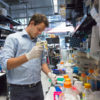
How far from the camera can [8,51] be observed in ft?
5.52

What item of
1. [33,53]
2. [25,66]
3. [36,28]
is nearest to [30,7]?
[36,28]

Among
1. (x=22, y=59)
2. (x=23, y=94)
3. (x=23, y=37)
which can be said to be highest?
(x=23, y=37)

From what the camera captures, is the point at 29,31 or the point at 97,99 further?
the point at 29,31

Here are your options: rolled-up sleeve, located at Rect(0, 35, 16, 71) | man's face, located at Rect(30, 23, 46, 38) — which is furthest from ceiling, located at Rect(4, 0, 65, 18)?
rolled-up sleeve, located at Rect(0, 35, 16, 71)

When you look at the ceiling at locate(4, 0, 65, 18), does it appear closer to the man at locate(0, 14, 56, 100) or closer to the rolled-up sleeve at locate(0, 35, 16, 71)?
the man at locate(0, 14, 56, 100)

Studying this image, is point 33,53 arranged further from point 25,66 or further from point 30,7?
point 30,7

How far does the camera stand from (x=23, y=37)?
1928 mm

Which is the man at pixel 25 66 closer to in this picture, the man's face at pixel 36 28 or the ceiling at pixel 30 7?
the man's face at pixel 36 28

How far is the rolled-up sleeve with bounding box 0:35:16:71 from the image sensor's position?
167 centimetres

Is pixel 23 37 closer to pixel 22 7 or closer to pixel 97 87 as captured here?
pixel 97 87

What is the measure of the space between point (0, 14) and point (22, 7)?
735cm

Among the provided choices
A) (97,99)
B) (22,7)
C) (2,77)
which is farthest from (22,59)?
(22,7)

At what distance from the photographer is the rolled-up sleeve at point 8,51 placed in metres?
1.67

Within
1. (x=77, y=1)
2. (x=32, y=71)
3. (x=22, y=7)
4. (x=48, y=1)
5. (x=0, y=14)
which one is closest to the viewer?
(x=32, y=71)
